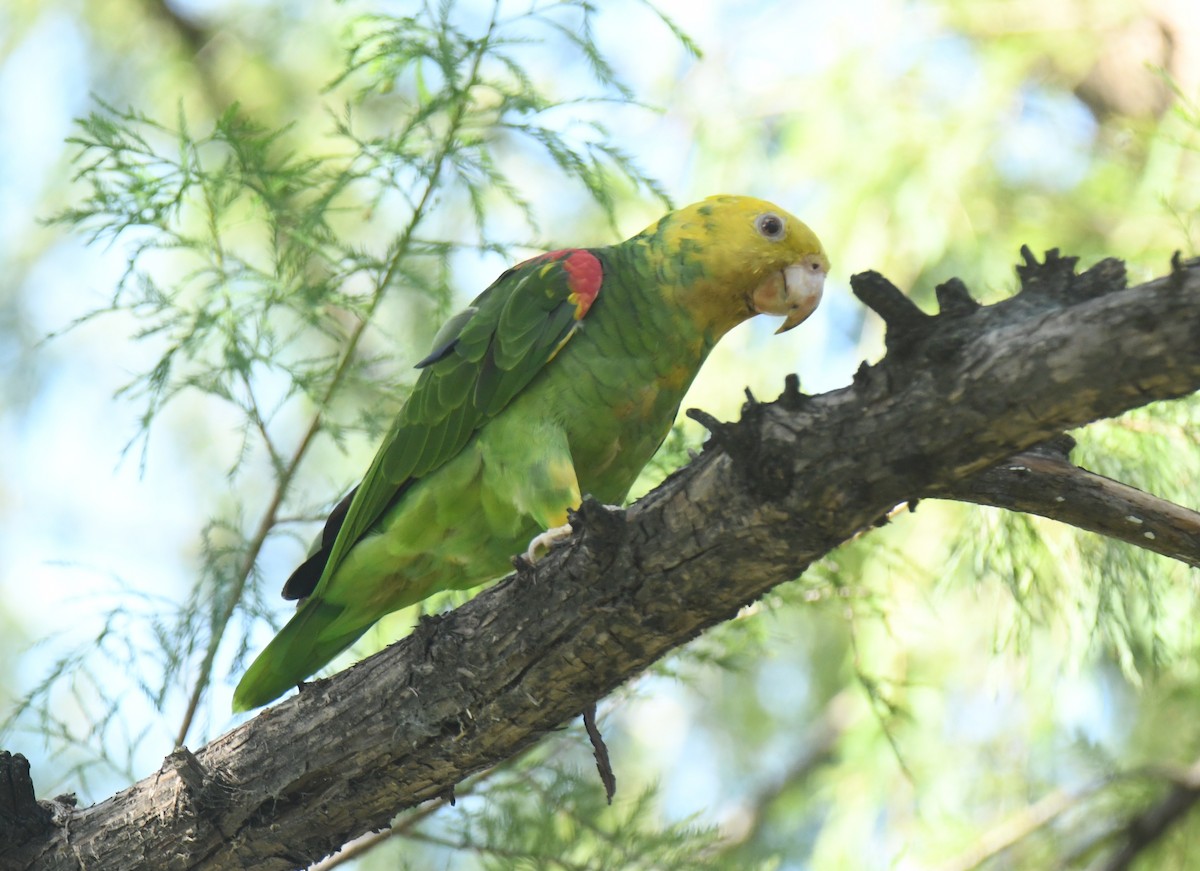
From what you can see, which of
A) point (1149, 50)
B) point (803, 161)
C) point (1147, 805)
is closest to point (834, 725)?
point (1147, 805)

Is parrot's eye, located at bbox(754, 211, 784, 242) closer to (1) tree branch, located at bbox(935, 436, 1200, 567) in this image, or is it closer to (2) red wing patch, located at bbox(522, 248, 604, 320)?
(2) red wing patch, located at bbox(522, 248, 604, 320)

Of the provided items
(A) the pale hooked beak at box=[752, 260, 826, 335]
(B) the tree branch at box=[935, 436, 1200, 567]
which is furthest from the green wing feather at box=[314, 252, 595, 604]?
(B) the tree branch at box=[935, 436, 1200, 567]

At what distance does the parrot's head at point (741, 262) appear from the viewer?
3.14m

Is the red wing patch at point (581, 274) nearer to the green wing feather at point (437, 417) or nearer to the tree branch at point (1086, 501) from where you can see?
the green wing feather at point (437, 417)

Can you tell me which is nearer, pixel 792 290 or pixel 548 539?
pixel 548 539

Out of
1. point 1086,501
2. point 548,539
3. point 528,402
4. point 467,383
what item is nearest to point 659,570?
point 548,539

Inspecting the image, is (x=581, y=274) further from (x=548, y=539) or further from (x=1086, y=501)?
(x=1086, y=501)

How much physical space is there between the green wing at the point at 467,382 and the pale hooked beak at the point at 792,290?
48cm

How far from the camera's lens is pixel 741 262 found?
3143 mm

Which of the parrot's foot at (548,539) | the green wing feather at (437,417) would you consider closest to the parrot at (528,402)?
the green wing feather at (437,417)

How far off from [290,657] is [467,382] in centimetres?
91

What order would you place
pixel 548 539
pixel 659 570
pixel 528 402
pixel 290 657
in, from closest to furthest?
pixel 659 570 < pixel 548 539 < pixel 528 402 < pixel 290 657

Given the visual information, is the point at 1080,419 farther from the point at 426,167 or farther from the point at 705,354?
the point at 426,167

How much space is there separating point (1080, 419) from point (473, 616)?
1.29 meters
